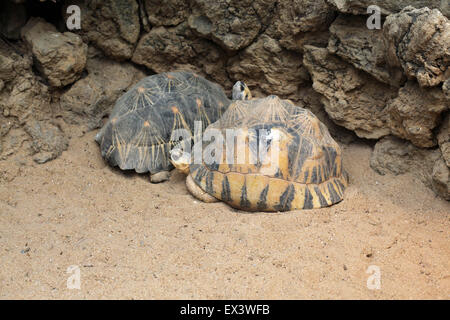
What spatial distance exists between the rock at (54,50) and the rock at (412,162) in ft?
11.3

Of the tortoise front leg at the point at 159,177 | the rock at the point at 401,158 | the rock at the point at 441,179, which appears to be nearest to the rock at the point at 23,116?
the tortoise front leg at the point at 159,177

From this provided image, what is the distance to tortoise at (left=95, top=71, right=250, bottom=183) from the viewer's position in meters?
4.45

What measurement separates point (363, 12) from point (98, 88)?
3098mm

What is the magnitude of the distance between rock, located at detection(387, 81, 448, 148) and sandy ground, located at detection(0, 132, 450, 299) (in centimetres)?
44

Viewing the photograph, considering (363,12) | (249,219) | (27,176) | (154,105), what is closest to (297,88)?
(363,12)

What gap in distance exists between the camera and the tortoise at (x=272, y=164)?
3.83 meters

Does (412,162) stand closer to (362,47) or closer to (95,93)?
(362,47)

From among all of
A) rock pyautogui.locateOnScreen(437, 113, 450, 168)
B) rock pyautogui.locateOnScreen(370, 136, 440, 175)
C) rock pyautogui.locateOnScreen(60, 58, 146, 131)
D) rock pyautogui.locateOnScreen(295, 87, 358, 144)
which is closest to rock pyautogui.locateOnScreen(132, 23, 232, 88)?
rock pyautogui.locateOnScreen(60, 58, 146, 131)

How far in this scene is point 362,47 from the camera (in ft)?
13.7

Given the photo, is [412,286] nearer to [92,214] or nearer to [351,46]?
[351,46]

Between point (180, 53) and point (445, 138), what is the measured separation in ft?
10.5

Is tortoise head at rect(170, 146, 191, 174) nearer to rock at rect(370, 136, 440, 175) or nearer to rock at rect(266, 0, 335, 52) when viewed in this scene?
rock at rect(266, 0, 335, 52)

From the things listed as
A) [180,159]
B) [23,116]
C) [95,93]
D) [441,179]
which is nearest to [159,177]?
[180,159]

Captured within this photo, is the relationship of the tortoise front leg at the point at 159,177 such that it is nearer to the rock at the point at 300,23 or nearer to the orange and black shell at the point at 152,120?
the orange and black shell at the point at 152,120
